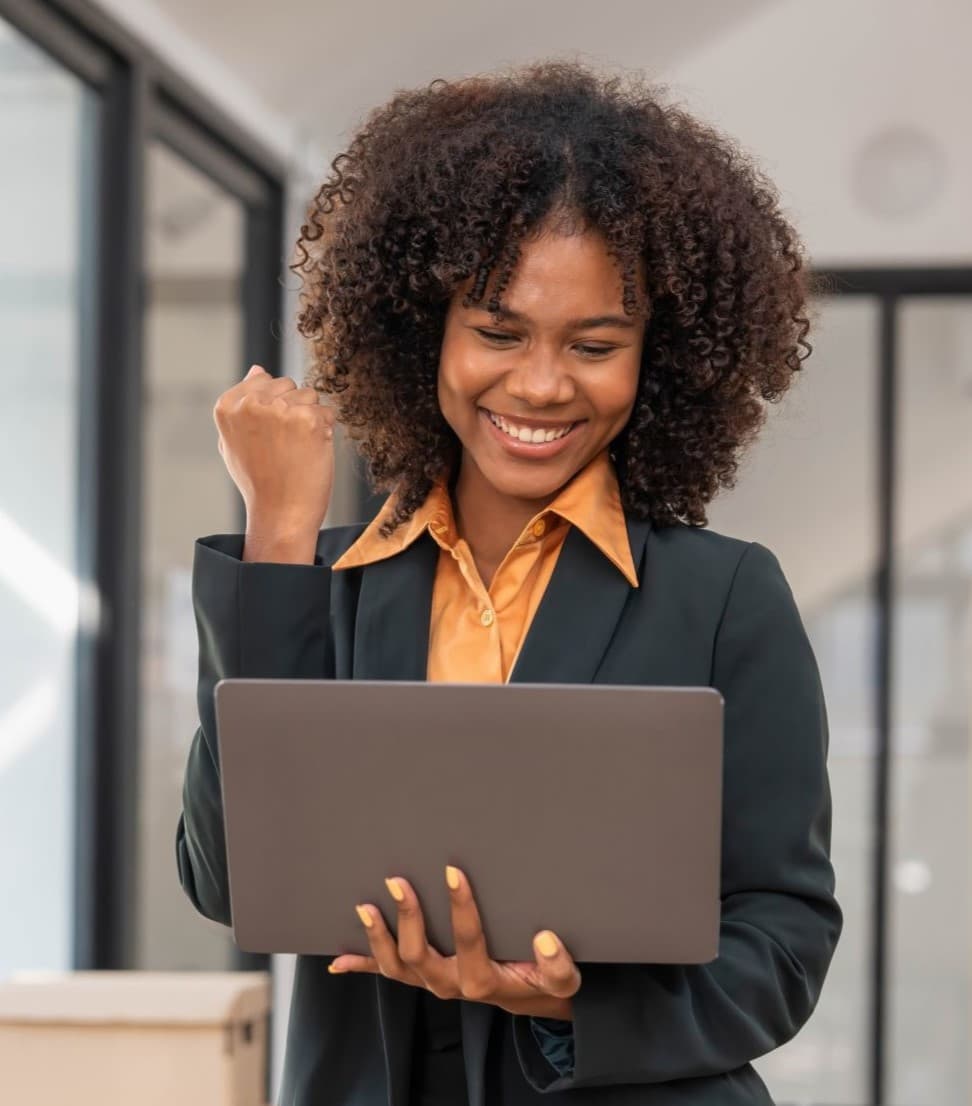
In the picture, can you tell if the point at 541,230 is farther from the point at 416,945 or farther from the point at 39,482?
the point at 39,482

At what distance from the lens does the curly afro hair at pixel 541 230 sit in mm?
1237

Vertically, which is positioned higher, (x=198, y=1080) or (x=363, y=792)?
(x=363, y=792)

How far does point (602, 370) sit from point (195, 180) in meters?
2.81

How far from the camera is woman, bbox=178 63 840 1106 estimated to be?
1.14 metres

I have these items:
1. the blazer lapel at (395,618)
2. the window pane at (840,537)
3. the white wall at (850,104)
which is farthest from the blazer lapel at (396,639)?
the white wall at (850,104)

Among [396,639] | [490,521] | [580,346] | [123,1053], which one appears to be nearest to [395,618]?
[396,639]

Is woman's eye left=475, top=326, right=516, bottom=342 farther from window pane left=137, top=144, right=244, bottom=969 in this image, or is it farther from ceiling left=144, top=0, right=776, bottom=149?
window pane left=137, top=144, right=244, bottom=969

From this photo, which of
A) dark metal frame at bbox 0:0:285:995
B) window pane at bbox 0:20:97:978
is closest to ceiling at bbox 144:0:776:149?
dark metal frame at bbox 0:0:285:995

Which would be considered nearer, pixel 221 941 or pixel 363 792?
pixel 363 792

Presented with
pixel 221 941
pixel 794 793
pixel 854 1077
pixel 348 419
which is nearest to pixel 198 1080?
pixel 348 419

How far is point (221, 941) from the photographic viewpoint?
411 cm

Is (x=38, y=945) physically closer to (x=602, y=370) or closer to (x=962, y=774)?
(x=602, y=370)

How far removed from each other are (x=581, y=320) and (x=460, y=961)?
17.5 inches

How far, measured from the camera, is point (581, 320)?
1.21m
